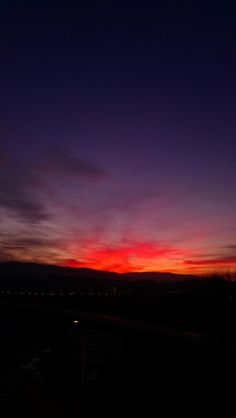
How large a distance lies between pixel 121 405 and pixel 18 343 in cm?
5216

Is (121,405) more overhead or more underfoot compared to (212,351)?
more underfoot

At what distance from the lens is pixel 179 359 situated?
44.0 meters

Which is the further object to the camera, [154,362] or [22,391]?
[154,362]

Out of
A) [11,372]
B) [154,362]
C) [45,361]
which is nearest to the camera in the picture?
[154,362]

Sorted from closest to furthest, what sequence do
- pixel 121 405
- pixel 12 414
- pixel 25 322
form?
pixel 12 414 < pixel 121 405 < pixel 25 322

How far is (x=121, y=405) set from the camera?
124 ft

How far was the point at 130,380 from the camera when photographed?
141 feet

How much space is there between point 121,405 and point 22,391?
12.3 m

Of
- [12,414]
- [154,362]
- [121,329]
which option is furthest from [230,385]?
[121,329]

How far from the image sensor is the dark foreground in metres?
35.5

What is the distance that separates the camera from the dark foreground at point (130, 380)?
117 ft


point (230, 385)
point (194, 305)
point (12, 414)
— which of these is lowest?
point (12, 414)

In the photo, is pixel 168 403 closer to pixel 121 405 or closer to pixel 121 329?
pixel 121 405

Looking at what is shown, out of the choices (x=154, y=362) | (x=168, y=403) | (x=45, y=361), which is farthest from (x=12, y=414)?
(x=45, y=361)
